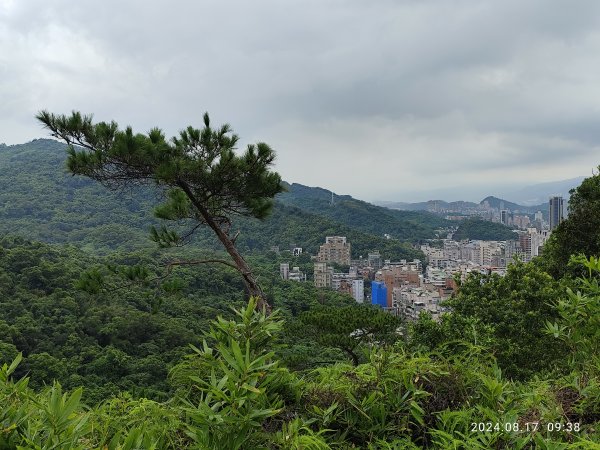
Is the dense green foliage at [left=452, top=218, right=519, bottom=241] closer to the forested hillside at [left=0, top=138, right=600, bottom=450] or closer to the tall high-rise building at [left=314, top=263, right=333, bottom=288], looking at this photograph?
the tall high-rise building at [left=314, top=263, right=333, bottom=288]

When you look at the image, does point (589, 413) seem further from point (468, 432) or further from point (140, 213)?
point (140, 213)

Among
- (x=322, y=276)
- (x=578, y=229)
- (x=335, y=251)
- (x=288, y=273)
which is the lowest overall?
(x=322, y=276)

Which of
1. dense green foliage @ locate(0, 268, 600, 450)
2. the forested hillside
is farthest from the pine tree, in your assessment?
dense green foliage @ locate(0, 268, 600, 450)

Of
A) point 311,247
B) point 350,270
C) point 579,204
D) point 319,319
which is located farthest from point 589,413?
point 311,247

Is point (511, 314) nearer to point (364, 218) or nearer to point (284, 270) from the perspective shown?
point (284, 270)

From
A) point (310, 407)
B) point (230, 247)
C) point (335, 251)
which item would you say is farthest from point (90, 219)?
point (310, 407)

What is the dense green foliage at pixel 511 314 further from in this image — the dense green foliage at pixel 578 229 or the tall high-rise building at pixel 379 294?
the tall high-rise building at pixel 379 294
